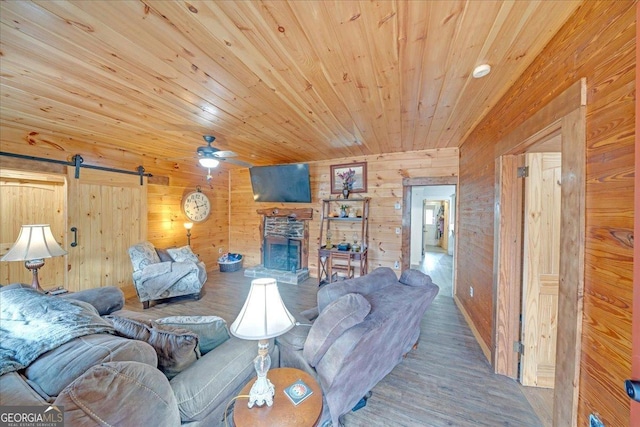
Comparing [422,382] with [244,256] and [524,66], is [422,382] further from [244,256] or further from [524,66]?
[244,256]

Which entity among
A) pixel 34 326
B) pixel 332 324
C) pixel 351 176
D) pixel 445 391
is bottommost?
pixel 445 391

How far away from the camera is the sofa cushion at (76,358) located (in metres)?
0.88

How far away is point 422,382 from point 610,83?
228 cm

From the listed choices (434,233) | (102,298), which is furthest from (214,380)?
(434,233)

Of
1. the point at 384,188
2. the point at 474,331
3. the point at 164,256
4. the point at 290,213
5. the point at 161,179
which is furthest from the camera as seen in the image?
the point at 290,213

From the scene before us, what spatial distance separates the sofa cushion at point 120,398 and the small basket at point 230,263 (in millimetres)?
4670

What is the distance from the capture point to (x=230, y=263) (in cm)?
532

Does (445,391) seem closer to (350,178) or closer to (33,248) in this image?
(350,178)

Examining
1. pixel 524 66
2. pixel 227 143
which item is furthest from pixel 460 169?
pixel 227 143

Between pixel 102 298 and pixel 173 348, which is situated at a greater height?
pixel 173 348

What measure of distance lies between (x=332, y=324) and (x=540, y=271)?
6.06ft

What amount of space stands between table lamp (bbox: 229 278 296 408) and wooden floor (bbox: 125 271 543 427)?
89cm

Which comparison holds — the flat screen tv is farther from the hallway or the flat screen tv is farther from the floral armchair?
the hallway

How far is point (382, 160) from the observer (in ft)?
13.9
